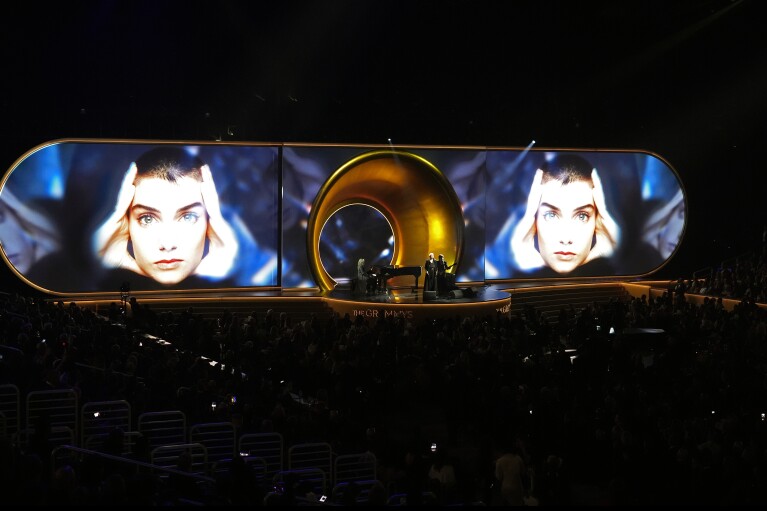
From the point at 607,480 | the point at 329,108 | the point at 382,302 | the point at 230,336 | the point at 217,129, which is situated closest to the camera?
the point at 607,480

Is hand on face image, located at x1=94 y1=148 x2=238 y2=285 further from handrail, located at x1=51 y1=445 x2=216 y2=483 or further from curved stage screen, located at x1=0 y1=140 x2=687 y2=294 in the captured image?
handrail, located at x1=51 y1=445 x2=216 y2=483

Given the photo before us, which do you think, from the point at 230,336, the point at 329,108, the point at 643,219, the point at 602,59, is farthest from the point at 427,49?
the point at 230,336

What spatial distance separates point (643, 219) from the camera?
25219 millimetres

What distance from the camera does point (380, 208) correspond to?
25141 mm

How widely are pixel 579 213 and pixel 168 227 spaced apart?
1204cm

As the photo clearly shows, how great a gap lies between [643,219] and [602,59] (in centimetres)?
518

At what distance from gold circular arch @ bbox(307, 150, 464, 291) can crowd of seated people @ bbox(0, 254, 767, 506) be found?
7639 mm

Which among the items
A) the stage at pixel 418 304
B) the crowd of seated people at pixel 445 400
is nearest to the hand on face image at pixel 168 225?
the stage at pixel 418 304

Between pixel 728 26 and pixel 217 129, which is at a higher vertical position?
pixel 728 26

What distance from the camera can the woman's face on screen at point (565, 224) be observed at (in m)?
23.9

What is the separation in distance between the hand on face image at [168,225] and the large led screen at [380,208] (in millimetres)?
1843

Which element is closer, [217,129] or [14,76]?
[14,76]

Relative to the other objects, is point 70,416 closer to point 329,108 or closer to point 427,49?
point 329,108

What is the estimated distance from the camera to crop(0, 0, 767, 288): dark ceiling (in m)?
19.5
